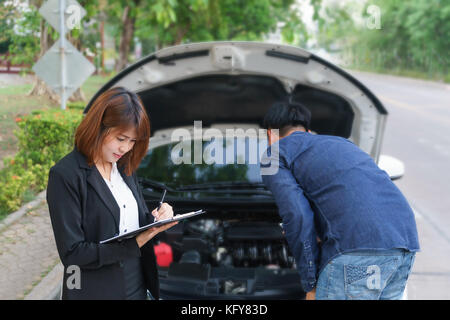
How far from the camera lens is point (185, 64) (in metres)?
3.27

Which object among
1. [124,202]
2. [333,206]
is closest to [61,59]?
[124,202]

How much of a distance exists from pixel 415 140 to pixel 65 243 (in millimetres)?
12855

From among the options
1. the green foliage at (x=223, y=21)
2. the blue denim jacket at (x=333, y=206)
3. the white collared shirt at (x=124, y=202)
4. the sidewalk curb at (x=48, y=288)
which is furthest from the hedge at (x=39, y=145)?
the green foliage at (x=223, y=21)

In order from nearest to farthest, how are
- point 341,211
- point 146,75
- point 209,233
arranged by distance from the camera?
point 341,211 → point 146,75 → point 209,233

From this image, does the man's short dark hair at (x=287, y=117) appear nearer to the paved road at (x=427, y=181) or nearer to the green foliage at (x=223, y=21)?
the paved road at (x=427, y=181)

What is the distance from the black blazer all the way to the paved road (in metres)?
2.01

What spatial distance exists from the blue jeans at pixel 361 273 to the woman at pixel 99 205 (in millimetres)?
764

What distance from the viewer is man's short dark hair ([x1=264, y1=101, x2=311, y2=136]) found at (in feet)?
8.16

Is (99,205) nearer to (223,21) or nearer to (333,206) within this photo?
(333,206)

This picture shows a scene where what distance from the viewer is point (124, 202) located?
2064 millimetres

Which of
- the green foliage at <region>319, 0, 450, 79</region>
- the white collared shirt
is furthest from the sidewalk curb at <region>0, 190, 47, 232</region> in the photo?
the green foliage at <region>319, 0, 450, 79</region>

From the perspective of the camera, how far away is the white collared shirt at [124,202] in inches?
80.1
